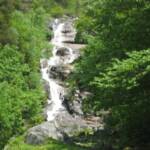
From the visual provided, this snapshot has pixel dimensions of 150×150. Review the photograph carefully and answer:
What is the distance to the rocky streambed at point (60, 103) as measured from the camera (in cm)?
2922

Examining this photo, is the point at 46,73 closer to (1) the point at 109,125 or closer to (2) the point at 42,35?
(2) the point at 42,35

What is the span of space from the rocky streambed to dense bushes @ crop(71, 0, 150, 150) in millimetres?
2822

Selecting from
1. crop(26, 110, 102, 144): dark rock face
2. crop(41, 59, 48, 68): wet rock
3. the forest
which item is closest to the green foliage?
the forest

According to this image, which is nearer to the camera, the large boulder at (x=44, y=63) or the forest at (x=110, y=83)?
the forest at (x=110, y=83)

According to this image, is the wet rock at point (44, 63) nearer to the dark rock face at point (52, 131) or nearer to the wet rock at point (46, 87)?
the wet rock at point (46, 87)

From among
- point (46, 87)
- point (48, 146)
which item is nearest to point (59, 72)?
point (46, 87)

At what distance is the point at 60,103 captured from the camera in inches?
2000

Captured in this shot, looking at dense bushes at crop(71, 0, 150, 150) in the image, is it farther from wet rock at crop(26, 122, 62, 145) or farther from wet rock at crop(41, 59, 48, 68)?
wet rock at crop(41, 59, 48, 68)

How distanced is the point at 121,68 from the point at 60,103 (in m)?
31.0

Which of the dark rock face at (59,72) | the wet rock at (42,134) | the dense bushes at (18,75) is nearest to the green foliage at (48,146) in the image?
the wet rock at (42,134)

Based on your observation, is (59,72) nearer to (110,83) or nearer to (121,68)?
(110,83)

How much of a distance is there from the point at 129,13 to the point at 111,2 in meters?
1.93

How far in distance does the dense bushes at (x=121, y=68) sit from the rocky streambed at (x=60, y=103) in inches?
111

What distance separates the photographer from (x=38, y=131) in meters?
28.5
